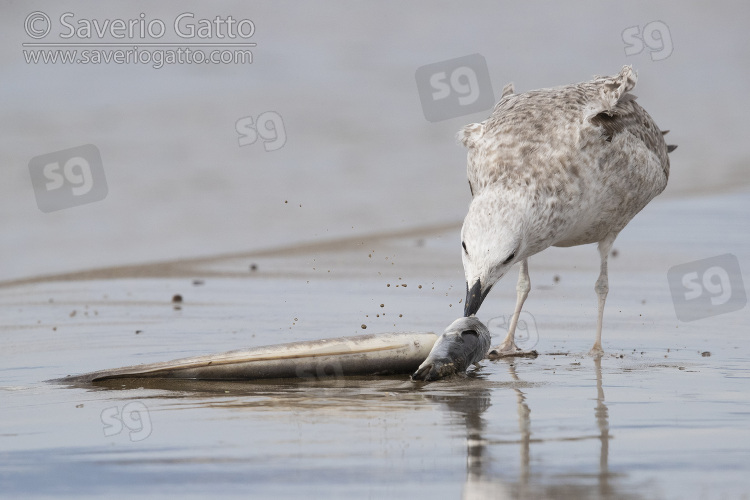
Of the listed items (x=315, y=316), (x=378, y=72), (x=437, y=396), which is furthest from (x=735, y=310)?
(x=378, y=72)

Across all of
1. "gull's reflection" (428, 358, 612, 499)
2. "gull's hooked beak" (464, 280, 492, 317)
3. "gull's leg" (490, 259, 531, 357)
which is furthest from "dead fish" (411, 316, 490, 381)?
"gull's leg" (490, 259, 531, 357)

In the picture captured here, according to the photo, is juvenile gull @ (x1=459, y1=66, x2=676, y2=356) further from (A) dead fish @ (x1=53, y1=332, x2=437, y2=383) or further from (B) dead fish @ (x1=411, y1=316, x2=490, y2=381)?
(A) dead fish @ (x1=53, y1=332, x2=437, y2=383)

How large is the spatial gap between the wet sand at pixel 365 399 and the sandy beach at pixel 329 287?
0.08 feet

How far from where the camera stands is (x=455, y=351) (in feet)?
20.9

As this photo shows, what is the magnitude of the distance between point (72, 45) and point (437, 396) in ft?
54.9

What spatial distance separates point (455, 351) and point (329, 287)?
11.8ft

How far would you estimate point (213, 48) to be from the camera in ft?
77.7

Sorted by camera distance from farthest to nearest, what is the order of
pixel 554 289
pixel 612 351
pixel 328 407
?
1. pixel 554 289
2. pixel 612 351
3. pixel 328 407

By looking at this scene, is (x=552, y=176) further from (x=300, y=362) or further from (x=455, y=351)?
(x=300, y=362)

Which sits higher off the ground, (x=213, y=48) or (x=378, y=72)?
(x=213, y=48)

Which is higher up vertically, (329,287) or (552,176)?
(552,176)

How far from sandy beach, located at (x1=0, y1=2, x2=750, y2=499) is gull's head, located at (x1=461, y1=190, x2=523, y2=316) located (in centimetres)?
49

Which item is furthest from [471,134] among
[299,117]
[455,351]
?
[299,117]

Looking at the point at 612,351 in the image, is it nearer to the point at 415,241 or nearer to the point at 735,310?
the point at 735,310
